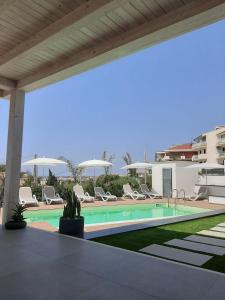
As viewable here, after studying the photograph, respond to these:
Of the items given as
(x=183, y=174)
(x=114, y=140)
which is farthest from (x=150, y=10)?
(x=114, y=140)

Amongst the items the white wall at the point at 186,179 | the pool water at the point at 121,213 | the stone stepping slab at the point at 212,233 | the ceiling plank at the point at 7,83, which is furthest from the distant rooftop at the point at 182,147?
the ceiling plank at the point at 7,83

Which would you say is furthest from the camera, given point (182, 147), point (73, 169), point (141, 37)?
point (182, 147)

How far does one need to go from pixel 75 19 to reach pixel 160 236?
4.56 m

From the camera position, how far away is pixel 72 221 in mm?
5949

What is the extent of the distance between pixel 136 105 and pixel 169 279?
52997 mm

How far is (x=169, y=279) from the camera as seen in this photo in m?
3.58

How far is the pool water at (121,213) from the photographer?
10398 millimetres

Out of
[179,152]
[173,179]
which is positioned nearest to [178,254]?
[173,179]

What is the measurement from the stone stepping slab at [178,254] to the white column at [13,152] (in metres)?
3.40

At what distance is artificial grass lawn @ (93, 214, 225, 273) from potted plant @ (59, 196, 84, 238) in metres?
0.41

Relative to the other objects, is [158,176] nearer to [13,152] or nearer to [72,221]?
[13,152]

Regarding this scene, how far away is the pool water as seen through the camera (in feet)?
34.1

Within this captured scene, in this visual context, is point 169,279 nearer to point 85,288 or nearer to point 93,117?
point 85,288

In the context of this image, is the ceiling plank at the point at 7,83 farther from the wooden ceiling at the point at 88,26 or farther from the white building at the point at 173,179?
the white building at the point at 173,179
